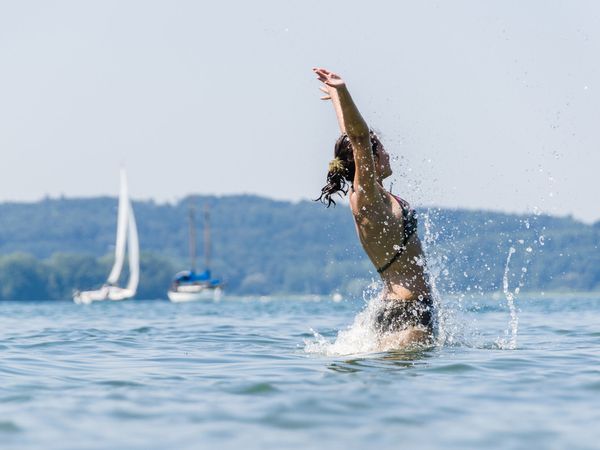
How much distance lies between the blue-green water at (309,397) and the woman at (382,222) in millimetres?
348

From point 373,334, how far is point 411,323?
0.45 metres

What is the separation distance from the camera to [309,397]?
7.11 meters

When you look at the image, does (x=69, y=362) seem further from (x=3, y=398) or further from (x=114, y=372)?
(x=3, y=398)

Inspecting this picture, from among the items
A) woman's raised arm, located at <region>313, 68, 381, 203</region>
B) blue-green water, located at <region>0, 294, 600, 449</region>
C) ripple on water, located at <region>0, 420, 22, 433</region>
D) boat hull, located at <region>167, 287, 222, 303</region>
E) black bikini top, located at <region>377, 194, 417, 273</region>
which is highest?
woman's raised arm, located at <region>313, 68, 381, 203</region>

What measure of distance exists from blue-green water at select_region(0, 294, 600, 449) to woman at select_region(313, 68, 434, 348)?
1.14 ft

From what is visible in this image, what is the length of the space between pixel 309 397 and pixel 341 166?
2657 millimetres

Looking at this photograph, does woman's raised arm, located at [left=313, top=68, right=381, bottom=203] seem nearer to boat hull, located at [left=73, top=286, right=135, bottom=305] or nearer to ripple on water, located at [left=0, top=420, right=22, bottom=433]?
ripple on water, located at [left=0, top=420, right=22, bottom=433]

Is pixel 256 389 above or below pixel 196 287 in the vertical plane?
above

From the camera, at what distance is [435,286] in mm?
9945

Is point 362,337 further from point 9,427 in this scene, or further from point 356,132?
point 9,427

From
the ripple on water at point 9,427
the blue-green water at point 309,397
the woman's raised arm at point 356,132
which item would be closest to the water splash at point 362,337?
the blue-green water at point 309,397

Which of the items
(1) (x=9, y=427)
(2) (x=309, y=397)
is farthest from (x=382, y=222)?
(1) (x=9, y=427)

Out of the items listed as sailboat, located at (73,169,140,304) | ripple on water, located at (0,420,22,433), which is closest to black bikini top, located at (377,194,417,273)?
ripple on water, located at (0,420,22,433)

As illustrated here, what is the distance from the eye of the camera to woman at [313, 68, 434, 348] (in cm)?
874
